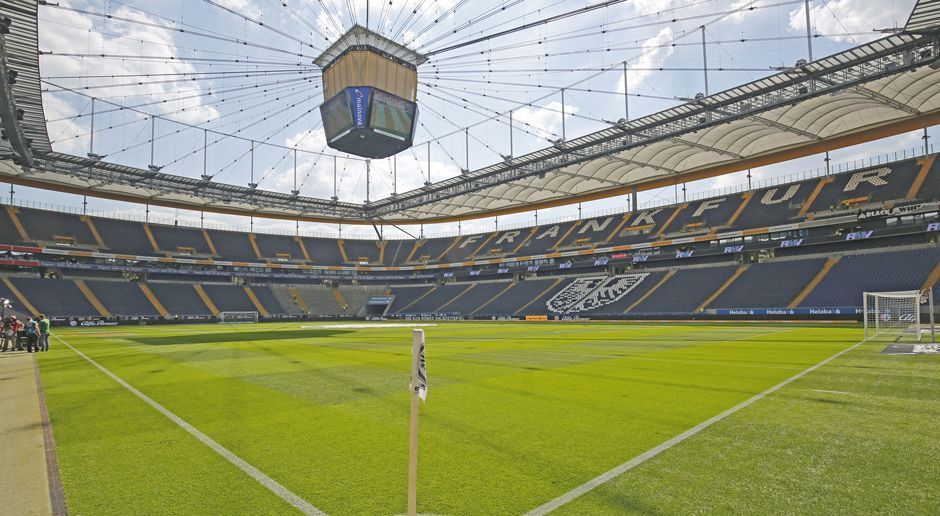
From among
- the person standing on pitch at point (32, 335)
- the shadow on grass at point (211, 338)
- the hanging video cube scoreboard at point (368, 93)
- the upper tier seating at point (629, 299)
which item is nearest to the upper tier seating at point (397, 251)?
the upper tier seating at point (629, 299)

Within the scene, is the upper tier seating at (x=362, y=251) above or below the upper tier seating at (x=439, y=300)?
above

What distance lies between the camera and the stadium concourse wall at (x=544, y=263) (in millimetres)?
39656

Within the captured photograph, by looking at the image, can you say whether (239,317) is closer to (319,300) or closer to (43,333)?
(319,300)

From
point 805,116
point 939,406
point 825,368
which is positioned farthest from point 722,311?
point 939,406

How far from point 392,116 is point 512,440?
34.8 meters

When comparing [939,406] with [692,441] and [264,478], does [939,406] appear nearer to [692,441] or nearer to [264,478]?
[692,441]

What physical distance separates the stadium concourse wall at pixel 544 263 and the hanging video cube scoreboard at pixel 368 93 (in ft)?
91.6

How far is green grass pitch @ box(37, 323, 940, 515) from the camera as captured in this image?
410cm

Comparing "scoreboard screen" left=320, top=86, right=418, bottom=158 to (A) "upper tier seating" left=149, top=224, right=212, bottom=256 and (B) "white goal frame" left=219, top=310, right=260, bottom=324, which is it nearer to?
(B) "white goal frame" left=219, top=310, right=260, bottom=324

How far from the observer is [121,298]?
5347 centimetres

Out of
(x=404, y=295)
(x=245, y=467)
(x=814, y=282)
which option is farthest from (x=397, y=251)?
(x=245, y=467)

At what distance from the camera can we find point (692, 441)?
5.70 m

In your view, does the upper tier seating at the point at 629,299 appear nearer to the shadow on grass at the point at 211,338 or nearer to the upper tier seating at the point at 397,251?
the shadow on grass at the point at 211,338

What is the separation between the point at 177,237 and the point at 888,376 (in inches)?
2993
